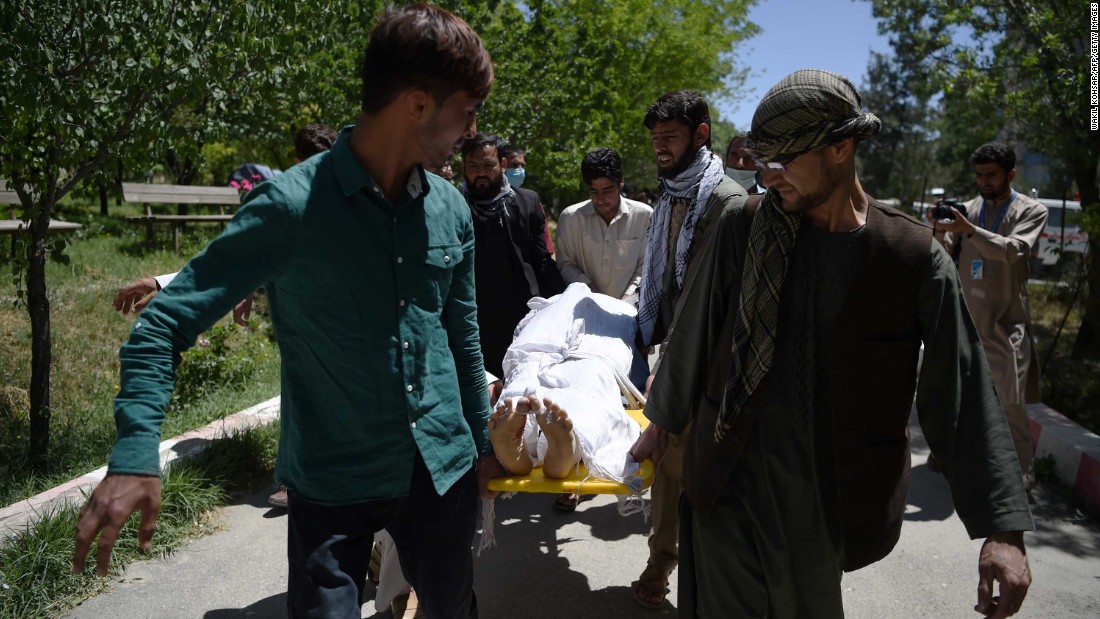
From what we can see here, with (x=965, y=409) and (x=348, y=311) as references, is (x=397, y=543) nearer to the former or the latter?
(x=348, y=311)

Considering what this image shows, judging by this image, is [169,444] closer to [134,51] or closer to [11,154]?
[11,154]

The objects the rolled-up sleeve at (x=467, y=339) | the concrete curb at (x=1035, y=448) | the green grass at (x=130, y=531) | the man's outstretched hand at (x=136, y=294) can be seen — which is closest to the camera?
the rolled-up sleeve at (x=467, y=339)

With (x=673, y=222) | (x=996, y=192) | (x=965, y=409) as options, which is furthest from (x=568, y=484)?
(x=996, y=192)

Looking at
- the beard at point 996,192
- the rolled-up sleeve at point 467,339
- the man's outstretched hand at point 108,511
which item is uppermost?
the beard at point 996,192

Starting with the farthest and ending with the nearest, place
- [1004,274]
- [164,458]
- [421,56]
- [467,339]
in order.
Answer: [1004,274] < [164,458] < [467,339] < [421,56]

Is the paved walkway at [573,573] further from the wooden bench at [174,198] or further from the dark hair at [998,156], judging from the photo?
the wooden bench at [174,198]

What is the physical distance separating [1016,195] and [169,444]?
213 inches

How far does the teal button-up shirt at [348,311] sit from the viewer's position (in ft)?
5.81

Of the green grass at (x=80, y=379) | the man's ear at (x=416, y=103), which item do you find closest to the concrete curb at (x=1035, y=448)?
the green grass at (x=80, y=379)

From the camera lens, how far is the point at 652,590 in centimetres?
347

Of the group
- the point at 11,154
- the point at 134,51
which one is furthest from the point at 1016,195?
the point at 11,154

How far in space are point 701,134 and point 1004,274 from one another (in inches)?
97.9

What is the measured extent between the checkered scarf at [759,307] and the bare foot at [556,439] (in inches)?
37.2

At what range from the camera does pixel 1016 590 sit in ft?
6.07
